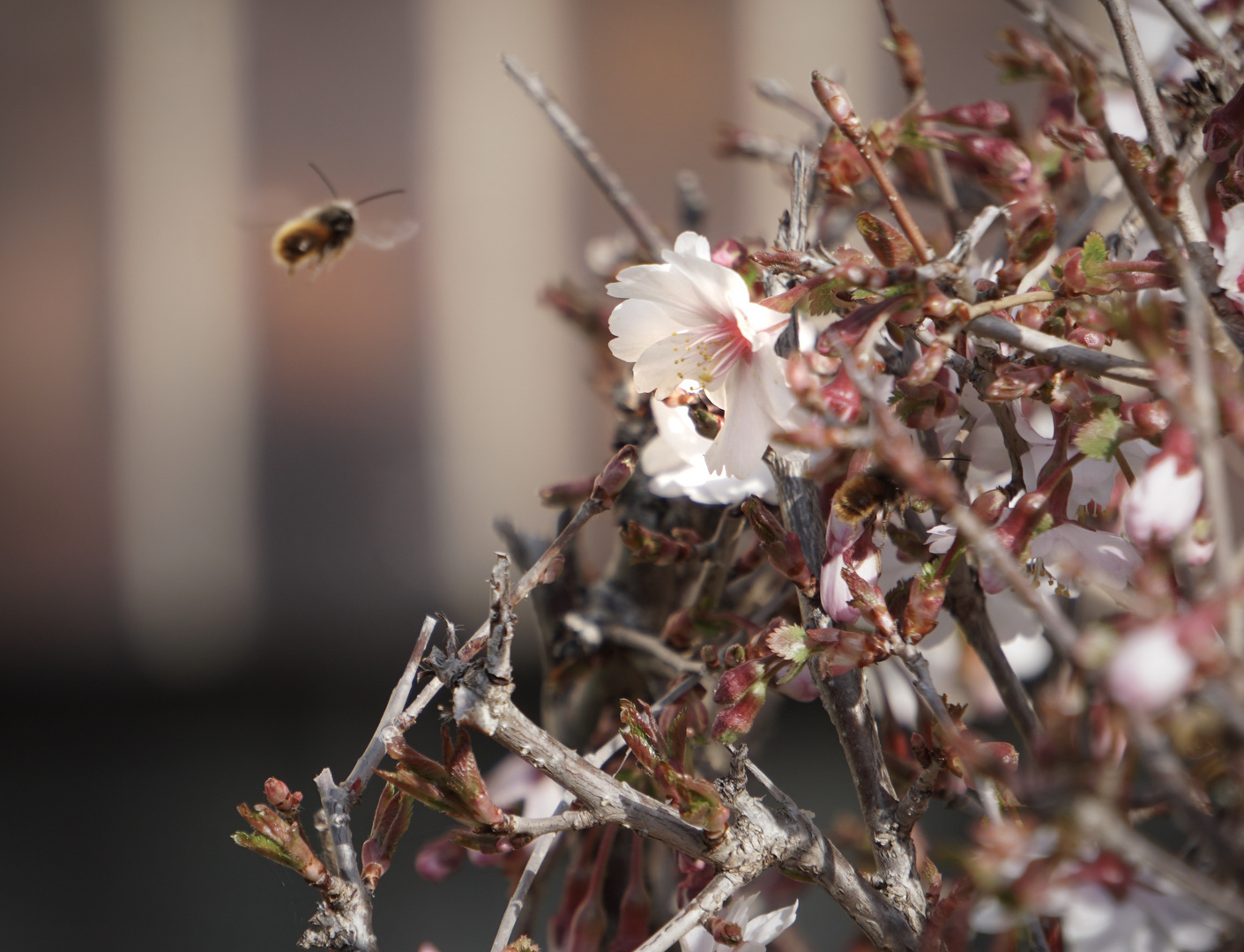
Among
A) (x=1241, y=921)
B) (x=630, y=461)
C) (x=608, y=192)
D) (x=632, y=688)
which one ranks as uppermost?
(x=608, y=192)

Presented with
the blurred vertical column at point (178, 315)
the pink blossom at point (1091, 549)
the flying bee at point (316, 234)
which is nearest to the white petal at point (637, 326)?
the pink blossom at point (1091, 549)

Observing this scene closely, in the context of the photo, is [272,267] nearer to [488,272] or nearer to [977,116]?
[488,272]

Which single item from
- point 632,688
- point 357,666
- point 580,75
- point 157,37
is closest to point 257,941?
point 357,666

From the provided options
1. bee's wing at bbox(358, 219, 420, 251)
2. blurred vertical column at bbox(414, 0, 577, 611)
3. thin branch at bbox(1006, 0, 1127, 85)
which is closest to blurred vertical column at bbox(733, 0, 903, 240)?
blurred vertical column at bbox(414, 0, 577, 611)

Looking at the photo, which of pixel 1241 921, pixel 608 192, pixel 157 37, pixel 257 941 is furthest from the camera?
pixel 157 37

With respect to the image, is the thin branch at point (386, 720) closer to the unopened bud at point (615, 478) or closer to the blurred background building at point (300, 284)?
the unopened bud at point (615, 478)

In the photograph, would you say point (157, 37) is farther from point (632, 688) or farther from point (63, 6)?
point (632, 688)

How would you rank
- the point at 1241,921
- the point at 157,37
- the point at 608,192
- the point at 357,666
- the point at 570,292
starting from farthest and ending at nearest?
the point at 157,37, the point at 357,666, the point at 570,292, the point at 608,192, the point at 1241,921
